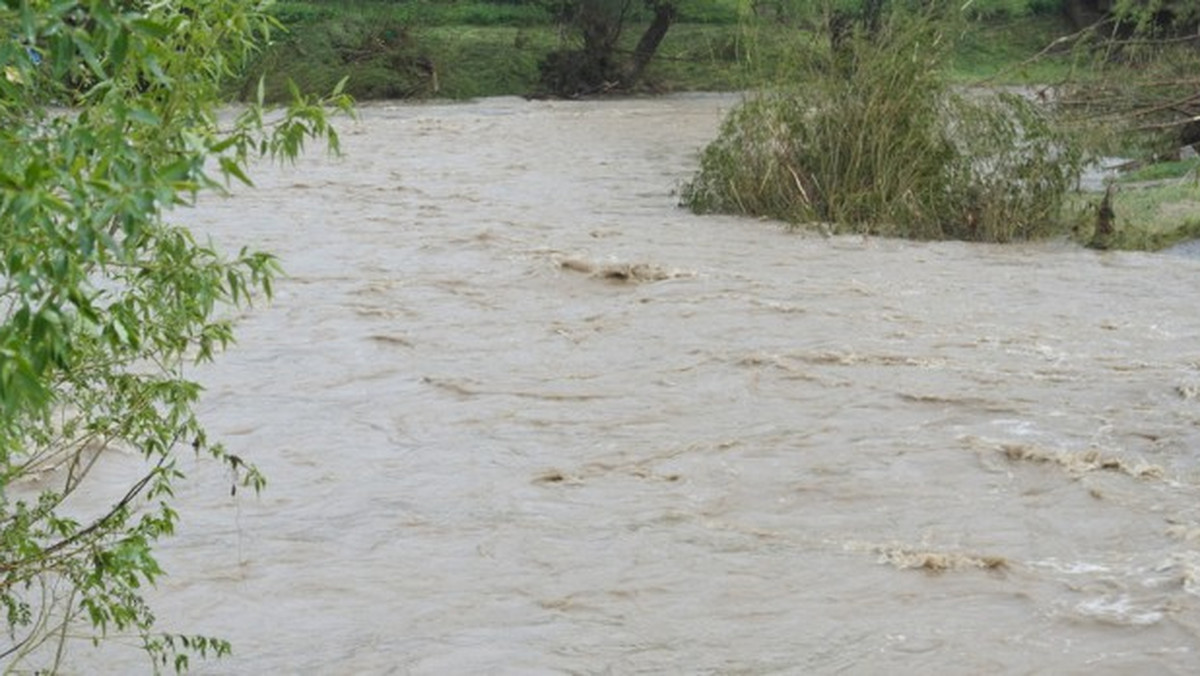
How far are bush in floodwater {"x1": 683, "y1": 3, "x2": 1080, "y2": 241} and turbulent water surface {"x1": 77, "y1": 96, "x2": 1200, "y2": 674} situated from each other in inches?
17.9

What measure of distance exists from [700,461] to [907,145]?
21.7 ft

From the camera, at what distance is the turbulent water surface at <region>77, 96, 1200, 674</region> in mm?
6117

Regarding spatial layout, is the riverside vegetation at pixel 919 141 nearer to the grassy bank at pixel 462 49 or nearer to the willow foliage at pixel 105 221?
the willow foliage at pixel 105 221

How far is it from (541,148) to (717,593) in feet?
51.6

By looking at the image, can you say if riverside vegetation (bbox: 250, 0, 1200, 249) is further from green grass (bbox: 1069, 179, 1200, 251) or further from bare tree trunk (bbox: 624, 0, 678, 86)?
bare tree trunk (bbox: 624, 0, 678, 86)

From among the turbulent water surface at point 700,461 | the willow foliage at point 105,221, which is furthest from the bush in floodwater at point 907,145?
the willow foliage at point 105,221

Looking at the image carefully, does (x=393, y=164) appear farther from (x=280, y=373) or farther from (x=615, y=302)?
(x=280, y=373)

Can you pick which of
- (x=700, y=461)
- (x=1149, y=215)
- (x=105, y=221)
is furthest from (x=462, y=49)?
(x=105, y=221)

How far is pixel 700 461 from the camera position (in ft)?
26.9

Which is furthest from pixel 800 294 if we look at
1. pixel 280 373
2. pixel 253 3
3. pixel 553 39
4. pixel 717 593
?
pixel 553 39

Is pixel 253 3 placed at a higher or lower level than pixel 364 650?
higher

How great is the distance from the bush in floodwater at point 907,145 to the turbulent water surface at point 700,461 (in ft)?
1.49

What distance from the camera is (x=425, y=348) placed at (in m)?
10.6

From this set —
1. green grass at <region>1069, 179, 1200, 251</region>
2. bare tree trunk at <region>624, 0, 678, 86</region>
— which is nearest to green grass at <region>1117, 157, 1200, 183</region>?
green grass at <region>1069, 179, 1200, 251</region>
